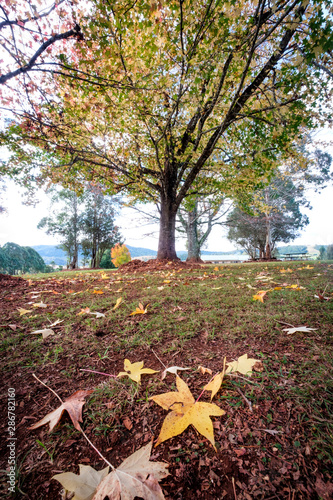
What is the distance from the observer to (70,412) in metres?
0.83

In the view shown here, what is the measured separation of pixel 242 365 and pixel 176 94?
6000mm

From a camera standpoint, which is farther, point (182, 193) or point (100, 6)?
point (182, 193)

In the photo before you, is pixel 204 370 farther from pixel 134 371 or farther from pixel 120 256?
pixel 120 256

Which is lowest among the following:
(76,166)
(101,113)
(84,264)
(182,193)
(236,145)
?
(84,264)

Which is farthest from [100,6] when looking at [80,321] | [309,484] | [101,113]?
[309,484]

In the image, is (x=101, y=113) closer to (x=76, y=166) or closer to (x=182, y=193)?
(x=76, y=166)

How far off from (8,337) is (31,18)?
14.0ft

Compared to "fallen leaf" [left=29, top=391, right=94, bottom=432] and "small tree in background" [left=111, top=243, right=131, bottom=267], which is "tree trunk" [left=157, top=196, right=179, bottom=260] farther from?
"small tree in background" [left=111, top=243, right=131, bottom=267]

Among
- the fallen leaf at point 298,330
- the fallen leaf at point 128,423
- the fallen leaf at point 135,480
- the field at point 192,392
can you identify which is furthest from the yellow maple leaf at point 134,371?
the fallen leaf at point 298,330

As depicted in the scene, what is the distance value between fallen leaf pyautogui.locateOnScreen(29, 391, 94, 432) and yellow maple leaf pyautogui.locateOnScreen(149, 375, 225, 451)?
0.30 m

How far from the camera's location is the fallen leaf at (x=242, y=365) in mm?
1019

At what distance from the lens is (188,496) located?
1.83ft

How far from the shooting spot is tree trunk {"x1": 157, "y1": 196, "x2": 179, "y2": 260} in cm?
682

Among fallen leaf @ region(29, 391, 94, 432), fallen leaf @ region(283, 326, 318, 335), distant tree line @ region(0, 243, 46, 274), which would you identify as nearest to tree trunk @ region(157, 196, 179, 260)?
fallen leaf @ region(283, 326, 318, 335)
